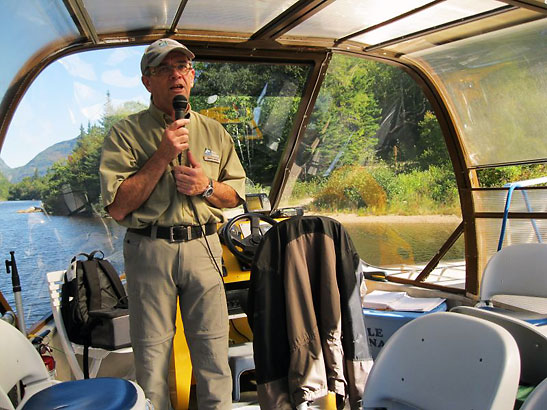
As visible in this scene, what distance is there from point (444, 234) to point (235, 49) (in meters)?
2.88

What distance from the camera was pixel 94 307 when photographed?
3197 millimetres

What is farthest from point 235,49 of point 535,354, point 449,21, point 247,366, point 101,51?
point 535,354

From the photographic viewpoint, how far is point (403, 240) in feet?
19.0

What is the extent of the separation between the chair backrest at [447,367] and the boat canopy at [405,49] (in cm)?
250

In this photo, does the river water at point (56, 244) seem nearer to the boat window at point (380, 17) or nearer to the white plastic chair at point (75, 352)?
the white plastic chair at point (75, 352)

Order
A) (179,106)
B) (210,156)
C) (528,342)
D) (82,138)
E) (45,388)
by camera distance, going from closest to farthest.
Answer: (45,388), (528,342), (179,106), (210,156), (82,138)

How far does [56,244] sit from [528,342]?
3.54 metres

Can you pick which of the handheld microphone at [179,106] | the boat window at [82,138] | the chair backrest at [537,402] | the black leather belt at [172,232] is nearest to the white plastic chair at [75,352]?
the boat window at [82,138]

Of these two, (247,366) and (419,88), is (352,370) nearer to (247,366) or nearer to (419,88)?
(247,366)

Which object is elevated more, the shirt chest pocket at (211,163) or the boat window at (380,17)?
the boat window at (380,17)

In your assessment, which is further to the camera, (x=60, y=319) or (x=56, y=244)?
(x=56, y=244)

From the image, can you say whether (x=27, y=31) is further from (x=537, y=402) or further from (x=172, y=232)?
(x=537, y=402)

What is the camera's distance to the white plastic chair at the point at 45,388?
4.84ft

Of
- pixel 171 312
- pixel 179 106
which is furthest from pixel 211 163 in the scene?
pixel 171 312
